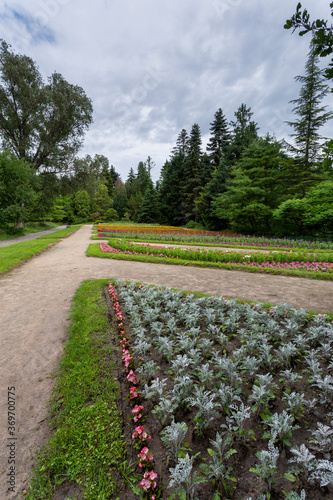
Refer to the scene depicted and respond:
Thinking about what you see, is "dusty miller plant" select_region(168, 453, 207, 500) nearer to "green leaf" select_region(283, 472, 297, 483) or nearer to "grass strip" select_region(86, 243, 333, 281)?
"green leaf" select_region(283, 472, 297, 483)

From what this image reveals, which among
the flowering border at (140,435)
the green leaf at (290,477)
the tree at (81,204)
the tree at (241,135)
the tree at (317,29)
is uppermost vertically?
the tree at (241,135)

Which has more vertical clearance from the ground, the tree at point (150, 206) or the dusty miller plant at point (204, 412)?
the tree at point (150, 206)

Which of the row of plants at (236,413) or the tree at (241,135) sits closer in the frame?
the row of plants at (236,413)

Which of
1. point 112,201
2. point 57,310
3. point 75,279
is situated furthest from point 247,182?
point 112,201

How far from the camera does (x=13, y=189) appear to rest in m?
16.3

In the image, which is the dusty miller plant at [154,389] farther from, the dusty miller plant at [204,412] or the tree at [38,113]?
the tree at [38,113]

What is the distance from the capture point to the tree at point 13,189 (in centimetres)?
1575

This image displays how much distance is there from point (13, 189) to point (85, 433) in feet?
63.7

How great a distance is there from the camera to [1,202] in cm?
1630

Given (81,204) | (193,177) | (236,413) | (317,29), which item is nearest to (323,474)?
(236,413)

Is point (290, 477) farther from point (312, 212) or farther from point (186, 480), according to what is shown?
point (312, 212)

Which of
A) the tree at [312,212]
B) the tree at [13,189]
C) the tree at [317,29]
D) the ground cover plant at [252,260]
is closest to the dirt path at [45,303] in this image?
the ground cover plant at [252,260]

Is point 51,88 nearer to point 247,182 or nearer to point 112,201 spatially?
point 247,182

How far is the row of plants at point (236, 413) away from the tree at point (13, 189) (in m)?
17.5
